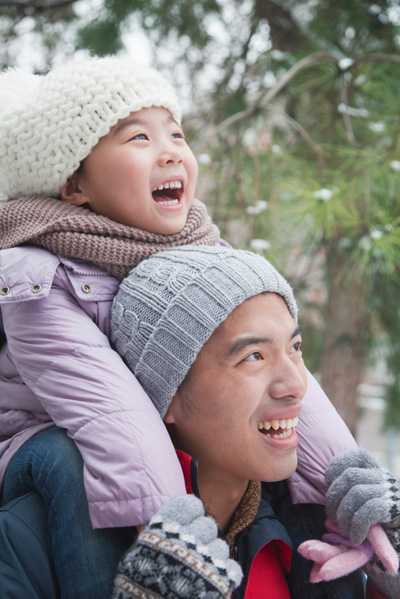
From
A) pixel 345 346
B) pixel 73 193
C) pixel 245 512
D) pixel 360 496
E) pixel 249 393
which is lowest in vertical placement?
pixel 345 346

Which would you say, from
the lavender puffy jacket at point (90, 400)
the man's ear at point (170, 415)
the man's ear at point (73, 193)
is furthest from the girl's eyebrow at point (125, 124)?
the man's ear at point (170, 415)

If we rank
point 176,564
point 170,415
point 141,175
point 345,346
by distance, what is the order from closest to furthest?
point 176,564 < point 170,415 < point 141,175 < point 345,346

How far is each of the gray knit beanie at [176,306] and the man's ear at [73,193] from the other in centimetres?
28

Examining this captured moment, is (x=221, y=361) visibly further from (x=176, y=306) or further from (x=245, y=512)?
(x=245, y=512)

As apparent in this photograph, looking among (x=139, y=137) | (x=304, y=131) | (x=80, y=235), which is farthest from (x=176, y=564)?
(x=304, y=131)

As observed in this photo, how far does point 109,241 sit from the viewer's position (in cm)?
166

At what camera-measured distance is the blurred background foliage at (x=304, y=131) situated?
2.91 metres

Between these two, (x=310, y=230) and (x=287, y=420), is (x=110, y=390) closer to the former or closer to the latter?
(x=287, y=420)

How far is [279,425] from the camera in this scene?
1561mm

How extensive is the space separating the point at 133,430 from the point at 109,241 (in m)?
0.43

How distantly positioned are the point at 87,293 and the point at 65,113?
0.41 meters

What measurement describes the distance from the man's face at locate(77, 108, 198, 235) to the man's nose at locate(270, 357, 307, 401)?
41 cm

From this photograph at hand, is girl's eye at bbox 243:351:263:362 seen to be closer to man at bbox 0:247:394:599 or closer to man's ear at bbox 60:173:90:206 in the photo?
man at bbox 0:247:394:599

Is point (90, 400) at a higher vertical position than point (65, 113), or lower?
lower
